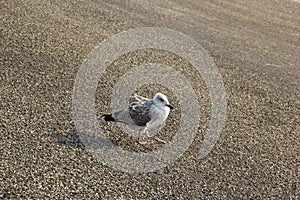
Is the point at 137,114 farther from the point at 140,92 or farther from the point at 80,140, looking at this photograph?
the point at 140,92

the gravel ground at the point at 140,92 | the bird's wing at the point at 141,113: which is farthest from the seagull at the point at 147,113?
the gravel ground at the point at 140,92

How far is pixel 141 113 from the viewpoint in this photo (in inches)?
173

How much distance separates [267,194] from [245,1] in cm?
1013

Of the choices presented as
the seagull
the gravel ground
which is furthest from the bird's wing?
the gravel ground

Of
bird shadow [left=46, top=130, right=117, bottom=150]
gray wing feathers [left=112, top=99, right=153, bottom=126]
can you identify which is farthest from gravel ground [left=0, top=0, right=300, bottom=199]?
gray wing feathers [left=112, top=99, right=153, bottom=126]

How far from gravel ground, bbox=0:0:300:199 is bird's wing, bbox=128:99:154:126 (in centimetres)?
35

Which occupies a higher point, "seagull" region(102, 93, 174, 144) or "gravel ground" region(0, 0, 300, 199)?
"seagull" region(102, 93, 174, 144)

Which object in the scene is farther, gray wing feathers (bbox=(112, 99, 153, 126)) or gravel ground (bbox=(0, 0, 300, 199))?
gray wing feathers (bbox=(112, 99, 153, 126))

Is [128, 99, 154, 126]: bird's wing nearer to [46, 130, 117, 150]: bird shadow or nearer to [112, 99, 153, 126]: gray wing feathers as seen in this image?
[112, 99, 153, 126]: gray wing feathers

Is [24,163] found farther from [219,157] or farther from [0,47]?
[0,47]

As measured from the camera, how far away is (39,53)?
632cm

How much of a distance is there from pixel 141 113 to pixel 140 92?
1.51 metres

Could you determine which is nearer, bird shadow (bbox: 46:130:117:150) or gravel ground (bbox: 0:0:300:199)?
gravel ground (bbox: 0:0:300:199)

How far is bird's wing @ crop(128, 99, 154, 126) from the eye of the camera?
4379mm
